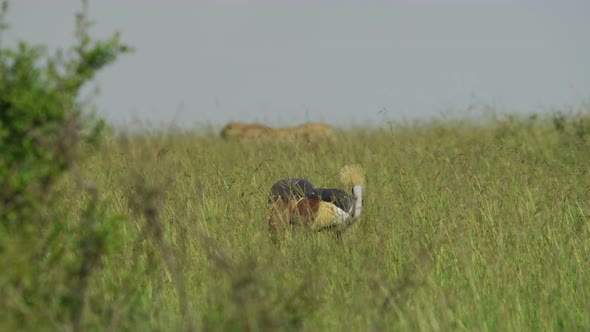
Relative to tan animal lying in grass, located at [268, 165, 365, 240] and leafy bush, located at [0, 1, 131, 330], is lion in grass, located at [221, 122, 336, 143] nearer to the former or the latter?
tan animal lying in grass, located at [268, 165, 365, 240]

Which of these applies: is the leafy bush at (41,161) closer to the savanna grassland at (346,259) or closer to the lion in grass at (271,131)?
the savanna grassland at (346,259)

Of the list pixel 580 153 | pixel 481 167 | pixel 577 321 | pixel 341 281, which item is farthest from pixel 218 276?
pixel 580 153

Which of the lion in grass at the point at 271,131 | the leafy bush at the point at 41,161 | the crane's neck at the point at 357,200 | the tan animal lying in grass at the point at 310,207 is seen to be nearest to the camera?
the leafy bush at the point at 41,161

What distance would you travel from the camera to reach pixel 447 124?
38.5 ft

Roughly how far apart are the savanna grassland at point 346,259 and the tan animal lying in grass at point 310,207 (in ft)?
0.36

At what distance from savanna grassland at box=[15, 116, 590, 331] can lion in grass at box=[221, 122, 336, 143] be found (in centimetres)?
405

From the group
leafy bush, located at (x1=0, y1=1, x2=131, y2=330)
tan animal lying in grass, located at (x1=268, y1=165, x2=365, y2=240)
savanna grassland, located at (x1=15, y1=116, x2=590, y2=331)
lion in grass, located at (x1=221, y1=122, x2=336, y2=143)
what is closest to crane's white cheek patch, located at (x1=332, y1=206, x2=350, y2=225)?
tan animal lying in grass, located at (x1=268, y1=165, x2=365, y2=240)

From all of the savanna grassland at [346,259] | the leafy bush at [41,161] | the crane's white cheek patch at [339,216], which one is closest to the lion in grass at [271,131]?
the savanna grassland at [346,259]

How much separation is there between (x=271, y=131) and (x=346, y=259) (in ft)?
25.9

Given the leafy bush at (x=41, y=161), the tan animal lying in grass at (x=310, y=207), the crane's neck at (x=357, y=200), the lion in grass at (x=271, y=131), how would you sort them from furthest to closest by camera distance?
1. the lion in grass at (x=271, y=131)
2. the crane's neck at (x=357, y=200)
3. the tan animal lying in grass at (x=310, y=207)
4. the leafy bush at (x=41, y=161)

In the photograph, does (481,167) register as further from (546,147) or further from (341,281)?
(341,281)

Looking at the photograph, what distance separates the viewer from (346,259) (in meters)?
4.69

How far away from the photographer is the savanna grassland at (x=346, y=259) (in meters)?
3.09

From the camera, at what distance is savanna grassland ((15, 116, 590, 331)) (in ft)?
10.2
